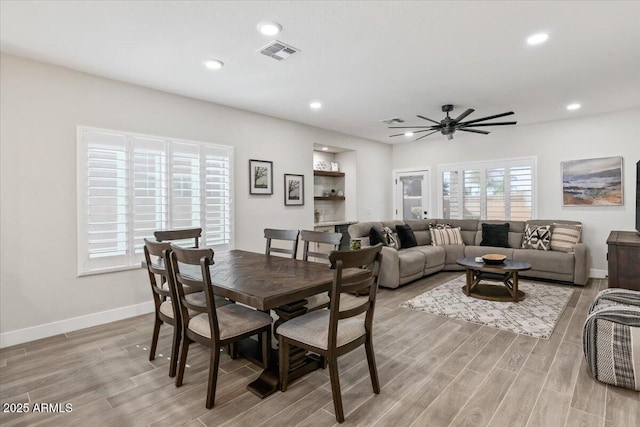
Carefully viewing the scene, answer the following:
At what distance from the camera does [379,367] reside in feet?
8.48

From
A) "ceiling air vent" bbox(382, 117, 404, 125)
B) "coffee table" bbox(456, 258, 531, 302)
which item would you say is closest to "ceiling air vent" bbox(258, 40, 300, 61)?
"ceiling air vent" bbox(382, 117, 404, 125)

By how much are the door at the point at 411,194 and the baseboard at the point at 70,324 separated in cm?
578

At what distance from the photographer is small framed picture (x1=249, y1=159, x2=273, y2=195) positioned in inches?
197

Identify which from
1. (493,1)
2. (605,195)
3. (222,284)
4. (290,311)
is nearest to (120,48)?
(222,284)

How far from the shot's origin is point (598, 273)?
5480 millimetres

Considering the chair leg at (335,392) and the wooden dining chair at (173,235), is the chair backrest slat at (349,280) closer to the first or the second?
the chair leg at (335,392)

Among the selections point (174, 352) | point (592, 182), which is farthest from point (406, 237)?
point (174, 352)

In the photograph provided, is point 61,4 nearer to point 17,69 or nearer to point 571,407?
point 17,69

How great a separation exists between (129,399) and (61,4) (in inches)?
110

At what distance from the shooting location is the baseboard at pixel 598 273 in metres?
5.43

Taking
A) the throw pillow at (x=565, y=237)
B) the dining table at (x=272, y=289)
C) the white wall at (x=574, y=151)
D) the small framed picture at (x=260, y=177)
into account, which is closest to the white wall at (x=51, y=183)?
the small framed picture at (x=260, y=177)

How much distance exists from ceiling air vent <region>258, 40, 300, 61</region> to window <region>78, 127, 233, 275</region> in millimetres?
1813

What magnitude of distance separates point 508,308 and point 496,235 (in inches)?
90.8

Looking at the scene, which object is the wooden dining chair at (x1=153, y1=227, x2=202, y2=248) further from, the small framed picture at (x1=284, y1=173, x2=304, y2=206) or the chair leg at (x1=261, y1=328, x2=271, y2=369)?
the small framed picture at (x1=284, y1=173, x2=304, y2=206)
